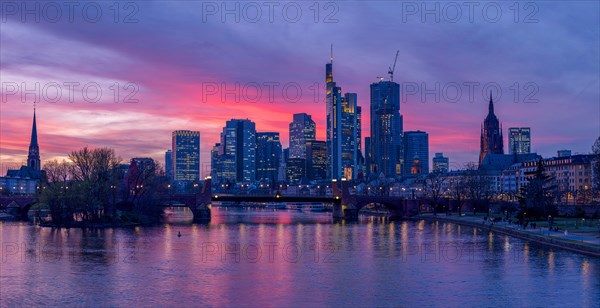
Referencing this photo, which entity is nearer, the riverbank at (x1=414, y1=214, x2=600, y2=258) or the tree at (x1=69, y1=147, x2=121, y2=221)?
the riverbank at (x1=414, y1=214, x2=600, y2=258)

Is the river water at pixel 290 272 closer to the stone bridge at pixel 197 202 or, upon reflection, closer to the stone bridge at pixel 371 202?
the stone bridge at pixel 197 202

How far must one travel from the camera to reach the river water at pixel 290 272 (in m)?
48.0

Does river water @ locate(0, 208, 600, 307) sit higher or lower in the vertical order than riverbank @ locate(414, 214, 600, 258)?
lower

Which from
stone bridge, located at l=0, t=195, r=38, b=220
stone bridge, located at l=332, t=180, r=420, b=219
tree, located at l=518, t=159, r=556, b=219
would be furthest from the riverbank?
stone bridge, located at l=0, t=195, r=38, b=220

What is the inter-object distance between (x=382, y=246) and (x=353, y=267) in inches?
870

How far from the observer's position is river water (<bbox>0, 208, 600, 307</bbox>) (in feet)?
158

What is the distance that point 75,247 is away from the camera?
269ft

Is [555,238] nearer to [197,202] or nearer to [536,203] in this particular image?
[536,203]

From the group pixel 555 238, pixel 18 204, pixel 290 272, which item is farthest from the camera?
pixel 18 204

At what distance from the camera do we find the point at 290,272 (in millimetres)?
60781

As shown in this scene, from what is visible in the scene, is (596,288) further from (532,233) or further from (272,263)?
(532,233)

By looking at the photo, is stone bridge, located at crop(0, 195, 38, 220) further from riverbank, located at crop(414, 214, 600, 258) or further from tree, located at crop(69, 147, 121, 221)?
riverbank, located at crop(414, 214, 600, 258)

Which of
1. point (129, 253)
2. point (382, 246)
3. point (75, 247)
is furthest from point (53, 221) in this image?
point (382, 246)

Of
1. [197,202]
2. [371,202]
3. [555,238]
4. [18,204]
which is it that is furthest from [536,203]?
[18,204]
